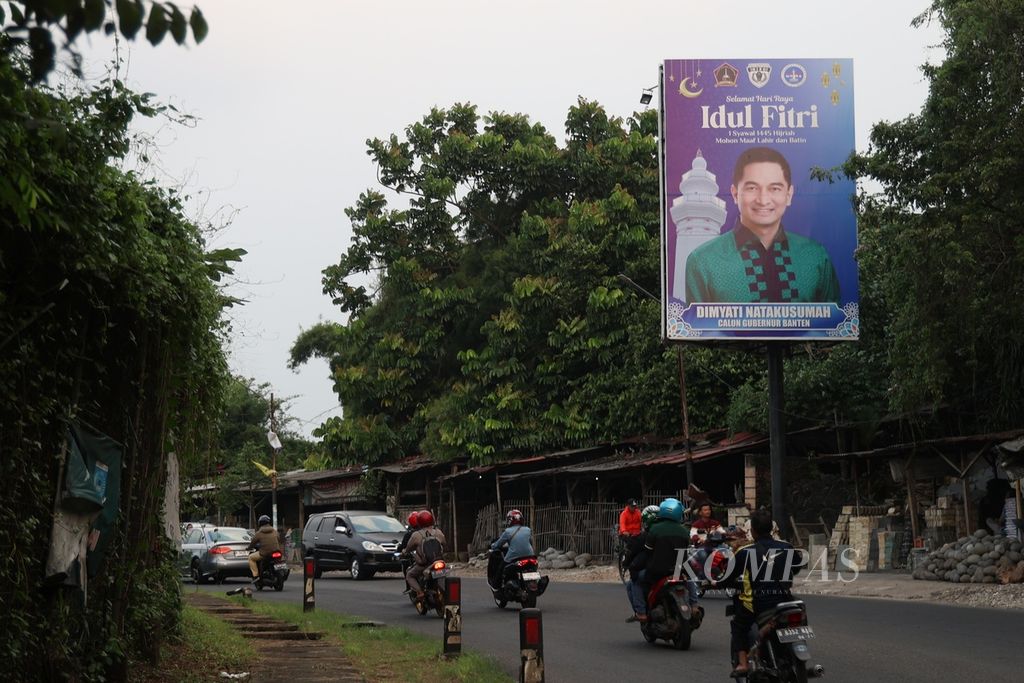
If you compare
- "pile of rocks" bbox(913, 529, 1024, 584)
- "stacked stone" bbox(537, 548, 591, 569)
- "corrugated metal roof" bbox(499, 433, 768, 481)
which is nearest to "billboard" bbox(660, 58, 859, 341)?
"corrugated metal roof" bbox(499, 433, 768, 481)

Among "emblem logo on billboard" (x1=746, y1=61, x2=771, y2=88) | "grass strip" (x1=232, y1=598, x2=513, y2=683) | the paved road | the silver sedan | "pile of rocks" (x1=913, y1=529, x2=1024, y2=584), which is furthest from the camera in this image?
the silver sedan

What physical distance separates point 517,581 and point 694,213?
39.5 feet

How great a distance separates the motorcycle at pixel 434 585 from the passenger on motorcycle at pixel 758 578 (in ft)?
29.0

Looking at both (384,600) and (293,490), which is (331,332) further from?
(384,600)

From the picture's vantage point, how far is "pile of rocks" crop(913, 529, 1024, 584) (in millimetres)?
20414

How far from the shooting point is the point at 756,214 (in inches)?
1077

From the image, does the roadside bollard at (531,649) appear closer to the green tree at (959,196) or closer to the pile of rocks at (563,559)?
the green tree at (959,196)

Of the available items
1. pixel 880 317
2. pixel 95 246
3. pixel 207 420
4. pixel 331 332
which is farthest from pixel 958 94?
pixel 331 332

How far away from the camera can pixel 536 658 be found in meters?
8.70

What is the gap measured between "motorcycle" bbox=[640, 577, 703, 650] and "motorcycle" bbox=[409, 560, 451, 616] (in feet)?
16.6

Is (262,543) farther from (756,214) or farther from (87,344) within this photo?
(87,344)

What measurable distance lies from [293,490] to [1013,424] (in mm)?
33391

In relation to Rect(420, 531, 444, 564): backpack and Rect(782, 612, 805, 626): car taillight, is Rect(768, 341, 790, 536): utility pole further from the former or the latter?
Rect(782, 612, 805, 626): car taillight

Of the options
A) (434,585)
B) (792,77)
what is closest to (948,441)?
(792,77)
